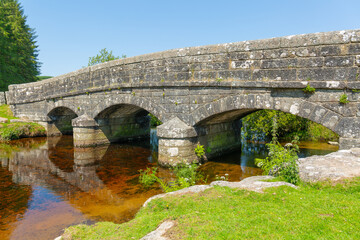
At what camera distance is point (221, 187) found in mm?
4188

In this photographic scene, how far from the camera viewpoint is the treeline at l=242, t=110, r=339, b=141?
44.0 feet

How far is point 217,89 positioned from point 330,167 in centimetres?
414

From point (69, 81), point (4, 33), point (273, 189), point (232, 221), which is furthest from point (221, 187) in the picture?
point (4, 33)

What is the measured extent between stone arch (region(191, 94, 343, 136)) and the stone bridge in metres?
0.02

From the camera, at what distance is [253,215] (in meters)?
3.09

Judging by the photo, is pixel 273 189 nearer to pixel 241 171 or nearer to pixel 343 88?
pixel 343 88

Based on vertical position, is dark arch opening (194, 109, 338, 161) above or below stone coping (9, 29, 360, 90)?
below

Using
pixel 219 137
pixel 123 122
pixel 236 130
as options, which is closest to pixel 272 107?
pixel 219 137

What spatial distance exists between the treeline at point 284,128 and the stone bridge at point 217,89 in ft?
8.51

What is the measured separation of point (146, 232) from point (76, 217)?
2920 mm

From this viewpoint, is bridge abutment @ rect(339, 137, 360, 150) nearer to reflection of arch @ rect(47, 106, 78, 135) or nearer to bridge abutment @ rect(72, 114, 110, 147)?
bridge abutment @ rect(72, 114, 110, 147)

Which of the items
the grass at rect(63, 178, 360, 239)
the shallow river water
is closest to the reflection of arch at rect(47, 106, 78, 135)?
the shallow river water

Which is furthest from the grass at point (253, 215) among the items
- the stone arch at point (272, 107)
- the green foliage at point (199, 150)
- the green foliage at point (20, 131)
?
the green foliage at point (20, 131)

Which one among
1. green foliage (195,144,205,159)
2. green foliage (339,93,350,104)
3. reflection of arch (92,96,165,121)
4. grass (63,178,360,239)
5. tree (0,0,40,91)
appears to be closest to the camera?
grass (63,178,360,239)
